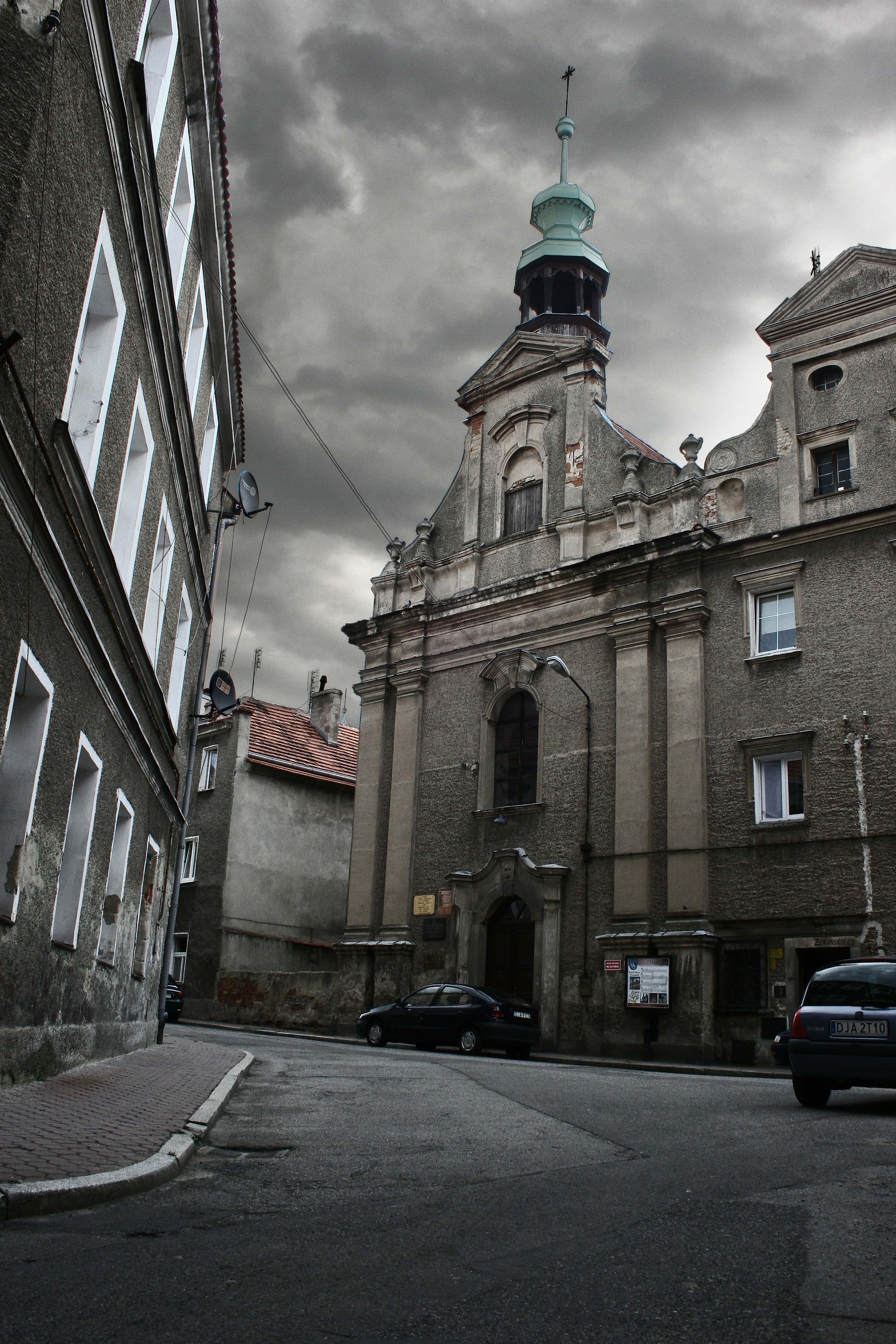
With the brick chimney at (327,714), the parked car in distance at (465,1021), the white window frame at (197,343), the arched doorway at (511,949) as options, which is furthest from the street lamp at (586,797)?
the brick chimney at (327,714)

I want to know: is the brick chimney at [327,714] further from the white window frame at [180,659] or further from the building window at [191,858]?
the white window frame at [180,659]

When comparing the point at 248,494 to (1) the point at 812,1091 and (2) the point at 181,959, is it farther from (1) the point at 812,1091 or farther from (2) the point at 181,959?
(2) the point at 181,959

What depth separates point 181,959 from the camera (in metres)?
33.2

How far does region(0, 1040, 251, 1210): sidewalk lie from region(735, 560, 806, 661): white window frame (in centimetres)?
1396

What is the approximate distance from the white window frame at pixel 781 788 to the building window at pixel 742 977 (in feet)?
7.64

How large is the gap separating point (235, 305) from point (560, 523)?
10898 mm

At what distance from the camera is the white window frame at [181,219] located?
531 inches

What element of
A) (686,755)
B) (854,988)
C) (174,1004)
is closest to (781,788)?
(686,755)

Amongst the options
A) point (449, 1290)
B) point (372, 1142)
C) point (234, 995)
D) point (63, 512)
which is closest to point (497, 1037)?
point (234, 995)

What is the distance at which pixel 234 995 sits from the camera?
29.6 metres

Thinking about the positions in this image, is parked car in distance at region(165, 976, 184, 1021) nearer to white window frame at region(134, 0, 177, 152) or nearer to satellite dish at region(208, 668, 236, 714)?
satellite dish at region(208, 668, 236, 714)

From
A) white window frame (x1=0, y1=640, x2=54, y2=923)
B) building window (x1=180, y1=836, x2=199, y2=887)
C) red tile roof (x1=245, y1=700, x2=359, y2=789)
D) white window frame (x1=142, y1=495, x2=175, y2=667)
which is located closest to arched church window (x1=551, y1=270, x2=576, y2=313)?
red tile roof (x1=245, y1=700, x2=359, y2=789)

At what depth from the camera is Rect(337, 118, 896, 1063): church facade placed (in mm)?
20594

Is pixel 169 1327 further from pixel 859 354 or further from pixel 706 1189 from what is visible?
pixel 859 354
